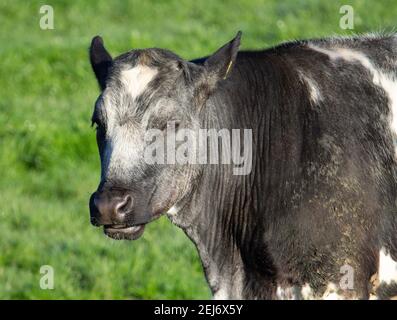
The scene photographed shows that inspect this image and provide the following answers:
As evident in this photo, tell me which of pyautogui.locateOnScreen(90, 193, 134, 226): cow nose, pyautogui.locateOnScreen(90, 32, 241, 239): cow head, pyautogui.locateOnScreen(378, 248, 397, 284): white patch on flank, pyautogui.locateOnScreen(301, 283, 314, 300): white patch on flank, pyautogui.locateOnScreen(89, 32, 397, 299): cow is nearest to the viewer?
pyautogui.locateOnScreen(90, 193, 134, 226): cow nose

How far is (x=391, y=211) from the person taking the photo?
24.5 ft

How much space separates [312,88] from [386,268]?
1.28 meters

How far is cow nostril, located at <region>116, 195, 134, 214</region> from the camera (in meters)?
6.95

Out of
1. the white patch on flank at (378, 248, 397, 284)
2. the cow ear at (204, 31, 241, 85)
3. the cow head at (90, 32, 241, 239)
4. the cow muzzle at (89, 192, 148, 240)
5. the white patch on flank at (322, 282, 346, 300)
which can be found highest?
the cow ear at (204, 31, 241, 85)

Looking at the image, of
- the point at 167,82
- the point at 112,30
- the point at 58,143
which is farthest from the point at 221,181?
the point at 112,30

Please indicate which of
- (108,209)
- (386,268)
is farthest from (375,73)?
(108,209)

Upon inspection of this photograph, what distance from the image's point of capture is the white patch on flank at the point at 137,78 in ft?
23.8

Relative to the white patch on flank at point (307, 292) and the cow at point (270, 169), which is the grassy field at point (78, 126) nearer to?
the cow at point (270, 169)

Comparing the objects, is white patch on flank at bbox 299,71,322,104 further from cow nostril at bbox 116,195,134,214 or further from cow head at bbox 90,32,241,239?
cow nostril at bbox 116,195,134,214

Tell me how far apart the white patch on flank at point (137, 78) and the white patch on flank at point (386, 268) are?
1873 mm

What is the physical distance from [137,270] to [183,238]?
1.02m

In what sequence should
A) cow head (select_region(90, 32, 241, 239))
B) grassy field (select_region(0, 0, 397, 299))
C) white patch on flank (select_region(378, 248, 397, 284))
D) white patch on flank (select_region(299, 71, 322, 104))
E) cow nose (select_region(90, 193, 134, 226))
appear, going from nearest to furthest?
cow nose (select_region(90, 193, 134, 226))
cow head (select_region(90, 32, 241, 239))
white patch on flank (select_region(378, 248, 397, 284))
white patch on flank (select_region(299, 71, 322, 104))
grassy field (select_region(0, 0, 397, 299))

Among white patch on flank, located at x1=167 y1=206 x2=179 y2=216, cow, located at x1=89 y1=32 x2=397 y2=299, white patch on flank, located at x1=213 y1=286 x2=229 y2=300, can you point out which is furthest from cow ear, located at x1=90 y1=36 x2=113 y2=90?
white patch on flank, located at x1=213 y1=286 x2=229 y2=300

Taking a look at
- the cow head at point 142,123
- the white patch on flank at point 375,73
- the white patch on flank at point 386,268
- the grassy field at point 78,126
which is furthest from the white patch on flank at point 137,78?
the grassy field at point 78,126
